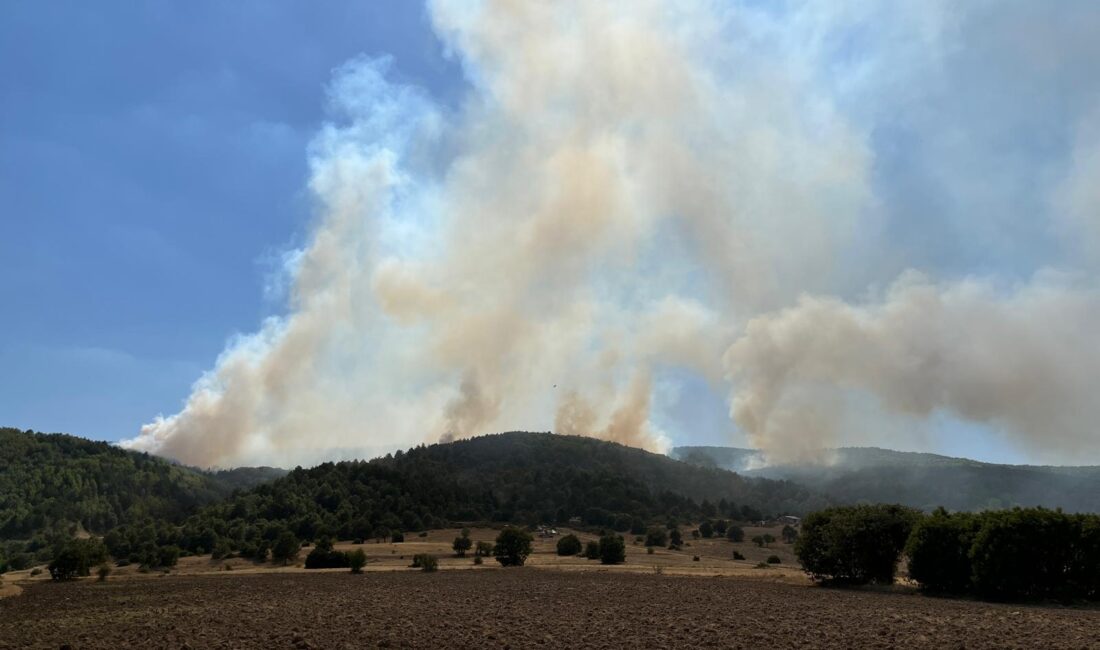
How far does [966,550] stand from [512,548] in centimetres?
6405

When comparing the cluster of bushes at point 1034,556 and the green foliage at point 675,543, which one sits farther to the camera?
the green foliage at point 675,543

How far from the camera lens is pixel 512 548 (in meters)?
111

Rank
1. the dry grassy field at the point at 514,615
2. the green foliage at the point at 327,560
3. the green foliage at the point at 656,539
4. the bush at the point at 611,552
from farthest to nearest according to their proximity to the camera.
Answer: the green foliage at the point at 656,539 < the bush at the point at 611,552 < the green foliage at the point at 327,560 < the dry grassy field at the point at 514,615

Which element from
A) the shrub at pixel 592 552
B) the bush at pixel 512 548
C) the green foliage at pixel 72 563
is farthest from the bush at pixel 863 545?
the green foliage at pixel 72 563

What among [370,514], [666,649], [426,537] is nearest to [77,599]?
[666,649]

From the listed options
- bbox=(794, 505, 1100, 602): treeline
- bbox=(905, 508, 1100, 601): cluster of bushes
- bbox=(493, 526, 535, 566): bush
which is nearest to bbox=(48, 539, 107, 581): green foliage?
bbox=(493, 526, 535, 566): bush

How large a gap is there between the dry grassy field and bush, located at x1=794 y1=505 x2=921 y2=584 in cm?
385

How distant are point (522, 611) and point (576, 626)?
8.94 m

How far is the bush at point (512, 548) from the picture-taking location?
111 m

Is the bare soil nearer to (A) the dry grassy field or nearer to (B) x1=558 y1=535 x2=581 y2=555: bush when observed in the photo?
(A) the dry grassy field

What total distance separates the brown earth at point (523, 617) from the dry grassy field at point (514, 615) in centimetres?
11

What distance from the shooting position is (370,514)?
646 feet

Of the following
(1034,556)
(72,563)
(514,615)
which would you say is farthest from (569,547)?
(514,615)

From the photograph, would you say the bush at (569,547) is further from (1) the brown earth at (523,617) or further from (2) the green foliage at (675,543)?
(1) the brown earth at (523,617)
